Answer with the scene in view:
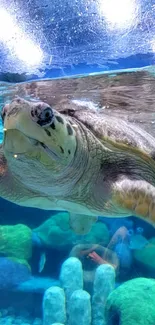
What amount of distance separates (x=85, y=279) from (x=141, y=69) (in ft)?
20.1

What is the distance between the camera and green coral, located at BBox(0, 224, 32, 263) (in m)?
10.6

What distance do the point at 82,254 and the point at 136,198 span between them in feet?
21.3

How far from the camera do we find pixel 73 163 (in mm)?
3248

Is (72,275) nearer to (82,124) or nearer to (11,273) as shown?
(11,273)

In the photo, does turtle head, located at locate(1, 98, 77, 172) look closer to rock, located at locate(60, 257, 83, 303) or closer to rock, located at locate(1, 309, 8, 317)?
rock, located at locate(60, 257, 83, 303)

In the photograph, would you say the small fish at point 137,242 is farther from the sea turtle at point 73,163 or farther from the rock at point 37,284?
the sea turtle at point 73,163

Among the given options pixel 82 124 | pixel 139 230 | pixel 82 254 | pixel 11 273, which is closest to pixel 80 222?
pixel 82 124

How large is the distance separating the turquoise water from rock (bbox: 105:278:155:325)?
0.02m

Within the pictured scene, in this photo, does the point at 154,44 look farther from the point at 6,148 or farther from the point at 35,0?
the point at 6,148

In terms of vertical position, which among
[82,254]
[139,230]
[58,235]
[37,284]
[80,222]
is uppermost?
[80,222]

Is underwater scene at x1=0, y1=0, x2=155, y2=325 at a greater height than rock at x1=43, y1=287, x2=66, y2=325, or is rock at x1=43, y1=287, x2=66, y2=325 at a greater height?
underwater scene at x1=0, y1=0, x2=155, y2=325

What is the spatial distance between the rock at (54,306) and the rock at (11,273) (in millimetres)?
2380

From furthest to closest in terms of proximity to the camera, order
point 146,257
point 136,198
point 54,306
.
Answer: point 146,257
point 54,306
point 136,198

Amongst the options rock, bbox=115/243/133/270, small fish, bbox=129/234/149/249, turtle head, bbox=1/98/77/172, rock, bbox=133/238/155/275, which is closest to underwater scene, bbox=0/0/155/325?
turtle head, bbox=1/98/77/172
